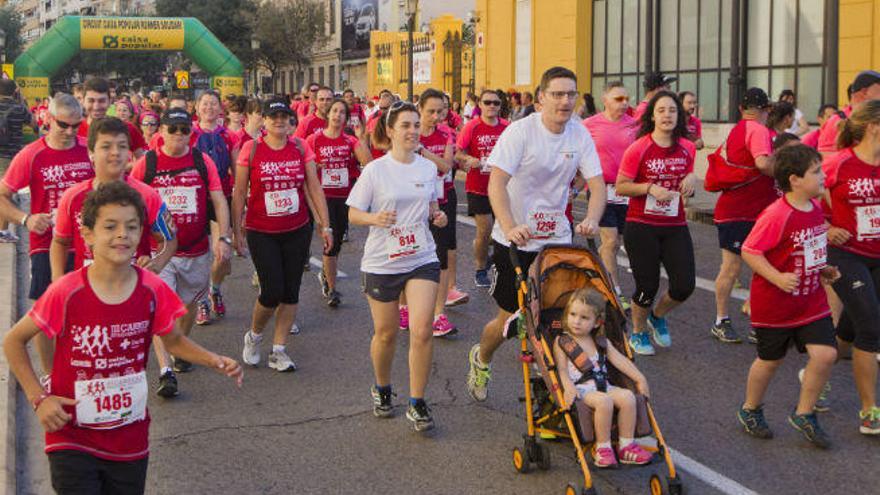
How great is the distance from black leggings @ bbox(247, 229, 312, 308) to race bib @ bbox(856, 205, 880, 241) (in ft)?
11.8

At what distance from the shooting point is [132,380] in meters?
3.92

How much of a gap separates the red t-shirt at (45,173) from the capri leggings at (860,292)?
450cm

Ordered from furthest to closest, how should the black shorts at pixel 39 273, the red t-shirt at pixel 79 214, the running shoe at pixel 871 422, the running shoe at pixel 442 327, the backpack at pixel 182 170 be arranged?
1. the running shoe at pixel 442 327
2. the backpack at pixel 182 170
3. the black shorts at pixel 39 273
4. the running shoe at pixel 871 422
5. the red t-shirt at pixel 79 214

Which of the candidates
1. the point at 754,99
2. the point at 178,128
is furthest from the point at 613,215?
the point at 178,128

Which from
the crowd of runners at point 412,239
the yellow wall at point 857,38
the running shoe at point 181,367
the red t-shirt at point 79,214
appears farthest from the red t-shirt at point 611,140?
the yellow wall at point 857,38

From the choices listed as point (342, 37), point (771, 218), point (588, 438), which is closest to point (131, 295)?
point (588, 438)

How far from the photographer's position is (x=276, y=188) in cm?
769

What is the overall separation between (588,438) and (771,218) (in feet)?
5.41

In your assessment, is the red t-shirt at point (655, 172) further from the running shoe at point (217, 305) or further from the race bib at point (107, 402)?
the race bib at point (107, 402)

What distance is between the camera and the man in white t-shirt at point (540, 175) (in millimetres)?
6141

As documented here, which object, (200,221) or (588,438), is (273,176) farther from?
(588,438)

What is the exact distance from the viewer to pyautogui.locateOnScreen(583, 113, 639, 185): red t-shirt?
31.6ft

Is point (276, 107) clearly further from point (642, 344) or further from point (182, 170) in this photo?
point (642, 344)

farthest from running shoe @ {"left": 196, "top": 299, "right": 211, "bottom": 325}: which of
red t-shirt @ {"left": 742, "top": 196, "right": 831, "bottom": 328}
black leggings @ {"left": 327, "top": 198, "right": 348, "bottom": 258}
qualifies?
red t-shirt @ {"left": 742, "top": 196, "right": 831, "bottom": 328}
